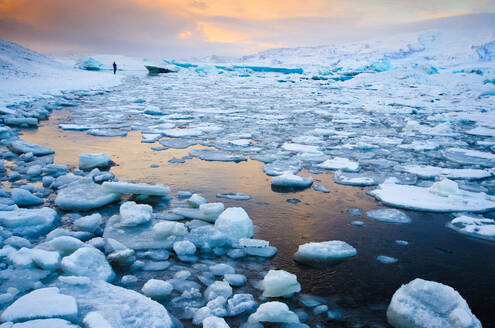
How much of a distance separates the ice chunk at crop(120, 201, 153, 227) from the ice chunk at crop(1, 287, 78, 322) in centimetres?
84

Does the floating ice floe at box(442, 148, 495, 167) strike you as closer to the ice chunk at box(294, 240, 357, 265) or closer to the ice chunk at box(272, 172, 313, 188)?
the ice chunk at box(272, 172, 313, 188)

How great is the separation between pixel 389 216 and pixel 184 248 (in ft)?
4.88

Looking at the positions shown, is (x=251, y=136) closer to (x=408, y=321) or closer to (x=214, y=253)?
(x=214, y=253)

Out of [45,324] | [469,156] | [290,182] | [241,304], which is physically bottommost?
[241,304]

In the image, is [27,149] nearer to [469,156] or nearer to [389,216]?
[389,216]

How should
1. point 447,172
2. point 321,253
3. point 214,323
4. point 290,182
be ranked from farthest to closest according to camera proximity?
point 447,172, point 290,182, point 321,253, point 214,323

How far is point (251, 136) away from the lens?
16.2 feet

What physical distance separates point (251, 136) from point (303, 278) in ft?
11.3

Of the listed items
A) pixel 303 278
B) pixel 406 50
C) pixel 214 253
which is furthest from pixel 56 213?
pixel 406 50

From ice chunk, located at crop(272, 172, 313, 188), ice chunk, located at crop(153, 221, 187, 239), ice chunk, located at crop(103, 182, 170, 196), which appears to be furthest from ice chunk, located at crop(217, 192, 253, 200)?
ice chunk, located at crop(153, 221, 187, 239)

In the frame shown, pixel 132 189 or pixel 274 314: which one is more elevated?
pixel 132 189

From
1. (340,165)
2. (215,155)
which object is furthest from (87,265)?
(340,165)

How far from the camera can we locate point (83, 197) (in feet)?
7.80

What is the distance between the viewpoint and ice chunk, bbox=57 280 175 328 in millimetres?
1212
